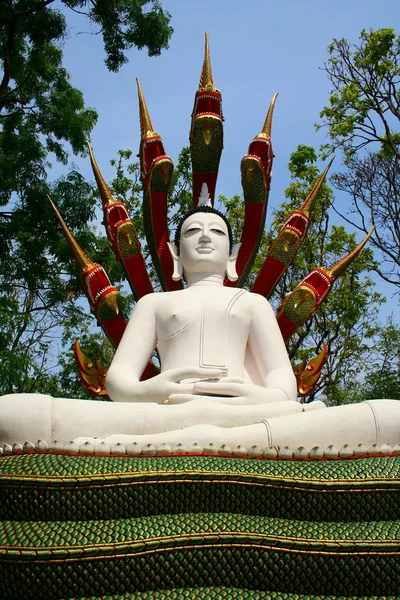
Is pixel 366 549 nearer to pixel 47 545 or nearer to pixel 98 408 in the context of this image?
pixel 47 545

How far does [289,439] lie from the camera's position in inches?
187

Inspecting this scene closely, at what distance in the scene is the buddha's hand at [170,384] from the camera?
18.3ft

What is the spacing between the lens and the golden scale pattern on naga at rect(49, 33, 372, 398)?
716cm

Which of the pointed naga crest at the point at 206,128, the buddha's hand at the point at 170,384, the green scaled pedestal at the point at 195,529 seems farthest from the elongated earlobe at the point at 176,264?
the green scaled pedestal at the point at 195,529

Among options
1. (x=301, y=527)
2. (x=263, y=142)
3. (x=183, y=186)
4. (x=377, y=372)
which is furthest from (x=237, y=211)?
(x=301, y=527)

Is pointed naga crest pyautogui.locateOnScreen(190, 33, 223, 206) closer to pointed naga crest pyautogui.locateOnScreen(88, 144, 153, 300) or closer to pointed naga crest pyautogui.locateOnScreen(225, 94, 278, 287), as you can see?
pointed naga crest pyautogui.locateOnScreen(225, 94, 278, 287)

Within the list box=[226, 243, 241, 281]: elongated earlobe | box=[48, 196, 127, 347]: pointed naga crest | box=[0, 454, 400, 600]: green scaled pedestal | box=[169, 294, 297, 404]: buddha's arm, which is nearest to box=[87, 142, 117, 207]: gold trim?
box=[48, 196, 127, 347]: pointed naga crest

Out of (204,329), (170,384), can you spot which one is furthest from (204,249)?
(170,384)

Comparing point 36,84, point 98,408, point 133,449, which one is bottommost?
point 133,449

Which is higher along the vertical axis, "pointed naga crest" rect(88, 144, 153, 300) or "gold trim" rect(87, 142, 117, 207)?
"gold trim" rect(87, 142, 117, 207)

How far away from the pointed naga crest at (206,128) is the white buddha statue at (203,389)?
2.45 feet

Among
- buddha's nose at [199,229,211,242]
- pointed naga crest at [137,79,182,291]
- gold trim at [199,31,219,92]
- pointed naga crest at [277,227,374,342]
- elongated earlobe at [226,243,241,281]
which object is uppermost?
gold trim at [199,31,219,92]

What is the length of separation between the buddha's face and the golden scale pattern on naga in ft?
1.87

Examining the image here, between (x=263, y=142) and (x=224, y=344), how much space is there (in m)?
2.25
